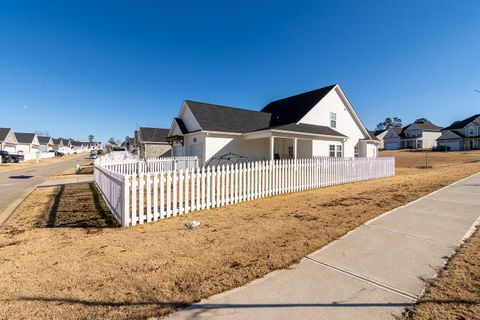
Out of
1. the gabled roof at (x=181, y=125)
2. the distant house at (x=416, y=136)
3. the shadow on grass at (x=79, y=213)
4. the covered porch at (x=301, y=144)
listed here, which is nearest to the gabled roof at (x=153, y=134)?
the gabled roof at (x=181, y=125)

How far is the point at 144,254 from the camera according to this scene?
4.13m

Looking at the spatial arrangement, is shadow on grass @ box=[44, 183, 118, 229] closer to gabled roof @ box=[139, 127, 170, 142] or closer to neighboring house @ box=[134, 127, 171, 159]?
neighboring house @ box=[134, 127, 171, 159]

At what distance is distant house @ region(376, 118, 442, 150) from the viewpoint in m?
70.0

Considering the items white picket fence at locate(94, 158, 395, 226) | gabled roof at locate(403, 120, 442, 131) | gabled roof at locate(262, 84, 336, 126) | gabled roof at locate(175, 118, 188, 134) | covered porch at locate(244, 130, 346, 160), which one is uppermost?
gabled roof at locate(403, 120, 442, 131)

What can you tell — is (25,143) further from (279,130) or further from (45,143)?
(279,130)

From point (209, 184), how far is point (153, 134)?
2965 cm

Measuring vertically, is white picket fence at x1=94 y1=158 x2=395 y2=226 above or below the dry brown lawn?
above

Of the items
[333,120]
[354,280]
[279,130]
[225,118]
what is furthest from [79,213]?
[333,120]

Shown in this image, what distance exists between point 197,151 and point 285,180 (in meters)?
10.7

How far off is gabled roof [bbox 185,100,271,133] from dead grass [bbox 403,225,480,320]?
49.9 ft

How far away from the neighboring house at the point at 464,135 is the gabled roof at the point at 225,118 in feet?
207

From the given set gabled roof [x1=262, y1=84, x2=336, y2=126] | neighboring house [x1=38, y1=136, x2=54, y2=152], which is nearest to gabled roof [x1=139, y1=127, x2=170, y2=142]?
gabled roof [x1=262, y1=84, x2=336, y2=126]

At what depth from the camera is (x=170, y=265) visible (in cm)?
367

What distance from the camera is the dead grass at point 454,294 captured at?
250cm
